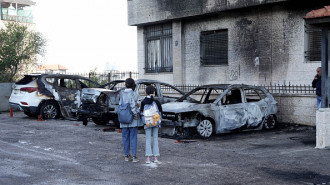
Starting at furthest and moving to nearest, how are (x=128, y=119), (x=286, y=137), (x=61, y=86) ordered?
(x=61, y=86) < (x=286, y=137) < (x=128, y=119)

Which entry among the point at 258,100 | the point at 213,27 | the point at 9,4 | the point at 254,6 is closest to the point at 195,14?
the point at 213,27

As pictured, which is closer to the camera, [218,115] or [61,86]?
[218,115]

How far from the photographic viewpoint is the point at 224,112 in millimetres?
12727

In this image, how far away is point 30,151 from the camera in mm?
10211

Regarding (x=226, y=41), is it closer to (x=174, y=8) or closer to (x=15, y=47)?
(x=174, y=8)

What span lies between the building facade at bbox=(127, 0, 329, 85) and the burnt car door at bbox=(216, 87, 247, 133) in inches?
120

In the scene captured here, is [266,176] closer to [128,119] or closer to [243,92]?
[128,119]

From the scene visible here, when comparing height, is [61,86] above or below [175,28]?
below

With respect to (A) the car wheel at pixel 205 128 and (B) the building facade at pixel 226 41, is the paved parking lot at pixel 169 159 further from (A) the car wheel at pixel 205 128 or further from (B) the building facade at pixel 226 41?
(B) the building facade at pixel 226 41

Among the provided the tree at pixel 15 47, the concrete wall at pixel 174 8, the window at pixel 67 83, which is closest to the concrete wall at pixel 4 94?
the window at pixel 67 83

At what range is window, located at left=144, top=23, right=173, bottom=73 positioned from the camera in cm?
2038

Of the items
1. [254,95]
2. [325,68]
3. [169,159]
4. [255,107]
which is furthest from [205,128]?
[325,68]

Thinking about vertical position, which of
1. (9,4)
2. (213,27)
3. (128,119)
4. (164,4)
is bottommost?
(128,119)

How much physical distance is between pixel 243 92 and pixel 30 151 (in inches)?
255
